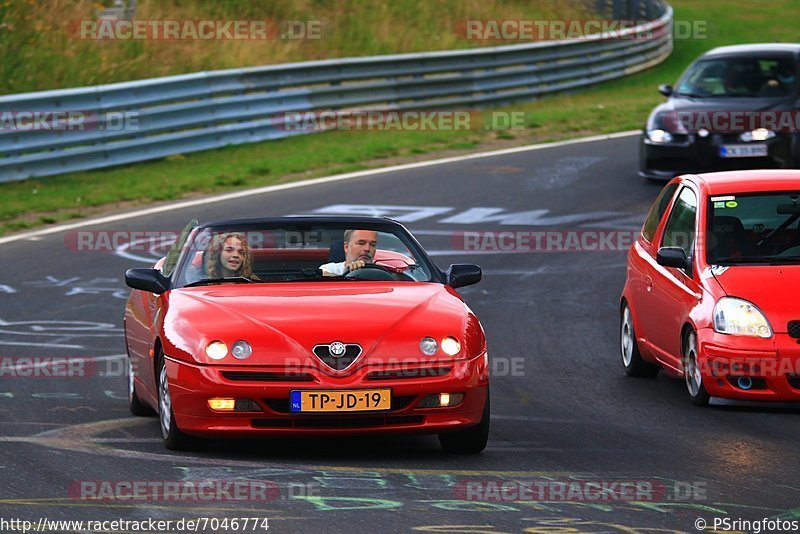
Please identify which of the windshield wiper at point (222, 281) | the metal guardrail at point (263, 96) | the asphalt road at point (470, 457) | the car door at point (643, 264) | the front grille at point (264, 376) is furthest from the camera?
the metal guardrail at point (263, 96)

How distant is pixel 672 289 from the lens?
10359 mm

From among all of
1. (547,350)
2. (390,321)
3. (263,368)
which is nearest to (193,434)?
(263,368)

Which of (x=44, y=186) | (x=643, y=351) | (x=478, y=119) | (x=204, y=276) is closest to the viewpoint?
(x=204, y=276)

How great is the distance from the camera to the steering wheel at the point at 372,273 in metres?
9.13

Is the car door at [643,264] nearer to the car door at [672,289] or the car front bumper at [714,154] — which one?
the car door at [672,289]

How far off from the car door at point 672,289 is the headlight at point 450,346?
93.0 inches

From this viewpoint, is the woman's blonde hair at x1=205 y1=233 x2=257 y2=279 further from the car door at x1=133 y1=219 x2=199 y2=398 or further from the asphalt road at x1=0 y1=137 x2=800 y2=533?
the asphalt road at x1=0 y1=137 x2=800 y2=533

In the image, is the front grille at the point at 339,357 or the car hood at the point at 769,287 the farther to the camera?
the car hood at the point at 769,287

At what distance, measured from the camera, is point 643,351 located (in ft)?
35.5

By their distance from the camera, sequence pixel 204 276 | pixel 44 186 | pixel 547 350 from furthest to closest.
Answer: pixel 44 186 < pixel 547 350 < pixel 204 276

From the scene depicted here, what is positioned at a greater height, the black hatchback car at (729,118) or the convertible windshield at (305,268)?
the convertible windshield at (305,268)

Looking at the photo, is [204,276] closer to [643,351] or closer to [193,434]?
[193,434]

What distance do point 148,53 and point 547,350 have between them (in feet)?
54.3

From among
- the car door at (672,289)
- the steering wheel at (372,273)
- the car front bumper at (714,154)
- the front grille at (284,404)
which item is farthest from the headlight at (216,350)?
the car front bumper at (714,154)
